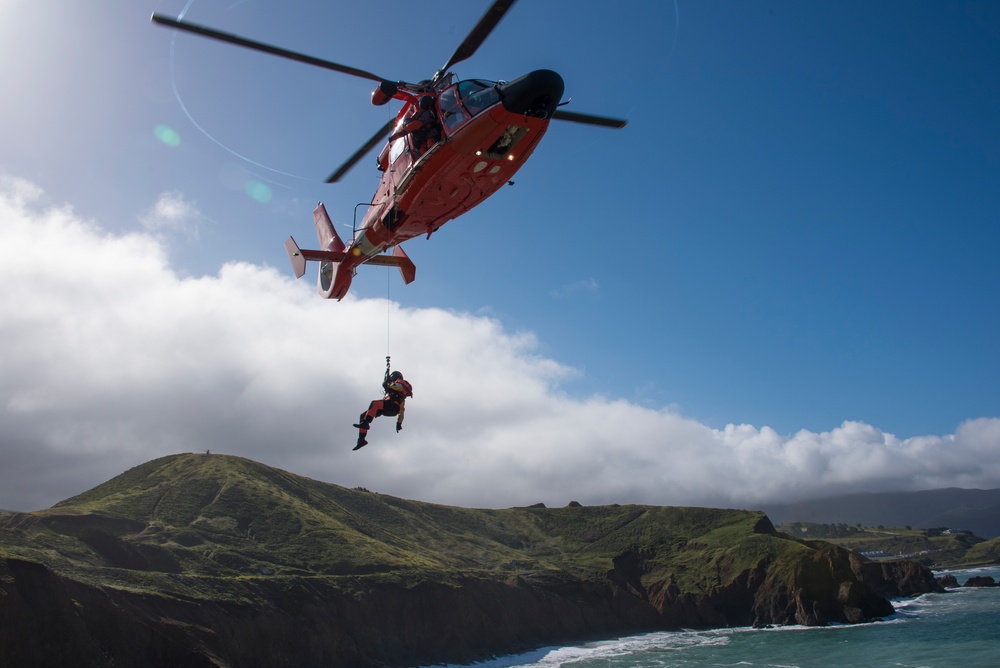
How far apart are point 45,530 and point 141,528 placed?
912 cm

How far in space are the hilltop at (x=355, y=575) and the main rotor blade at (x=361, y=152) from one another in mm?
26520

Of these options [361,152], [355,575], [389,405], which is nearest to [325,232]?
[361,152]

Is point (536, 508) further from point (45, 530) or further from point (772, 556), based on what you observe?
point (45, 530)

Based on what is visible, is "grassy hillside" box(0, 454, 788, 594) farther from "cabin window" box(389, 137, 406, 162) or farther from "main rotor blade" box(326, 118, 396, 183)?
"cabin window" box(389, 137, 406, 162)

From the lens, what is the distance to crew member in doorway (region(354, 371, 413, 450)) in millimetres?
16406

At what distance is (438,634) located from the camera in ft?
180

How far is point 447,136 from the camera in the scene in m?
14.3

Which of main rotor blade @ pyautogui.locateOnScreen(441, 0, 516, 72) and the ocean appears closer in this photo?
main rotor blade @ pyautogui.locateOnScreen(441, 0, 516, 72)

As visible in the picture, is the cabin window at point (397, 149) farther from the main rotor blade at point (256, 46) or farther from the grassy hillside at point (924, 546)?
the grassy hillside at point (924, 546)

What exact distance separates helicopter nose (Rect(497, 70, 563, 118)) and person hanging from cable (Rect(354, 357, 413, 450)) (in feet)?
23.5

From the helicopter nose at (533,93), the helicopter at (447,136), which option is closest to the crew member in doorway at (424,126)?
the helicopter at (447,136)

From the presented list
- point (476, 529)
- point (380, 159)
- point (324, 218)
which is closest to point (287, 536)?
point (476, 529)

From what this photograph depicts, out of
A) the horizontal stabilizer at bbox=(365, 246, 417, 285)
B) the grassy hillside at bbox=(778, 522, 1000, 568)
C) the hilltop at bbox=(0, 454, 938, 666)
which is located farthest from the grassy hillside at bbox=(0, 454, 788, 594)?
the grassy hillside at bbox=(778, 522, 1000, 568)

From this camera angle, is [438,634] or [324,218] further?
[438,634]
